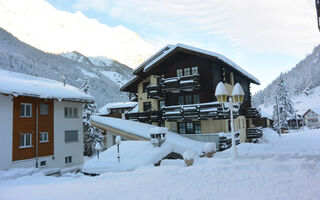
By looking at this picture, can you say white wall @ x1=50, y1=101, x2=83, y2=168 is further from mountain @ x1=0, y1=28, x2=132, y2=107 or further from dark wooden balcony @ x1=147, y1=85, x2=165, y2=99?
mountain @ x1=0, y1=28, x2=132, y2=107

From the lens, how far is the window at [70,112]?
2666 cm

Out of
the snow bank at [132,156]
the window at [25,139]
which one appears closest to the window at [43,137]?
the window at [25,139]

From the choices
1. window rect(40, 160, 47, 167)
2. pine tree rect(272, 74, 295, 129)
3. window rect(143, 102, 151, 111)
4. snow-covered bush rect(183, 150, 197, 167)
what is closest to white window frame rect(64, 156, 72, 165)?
window rect(40, 160, 47, 167)

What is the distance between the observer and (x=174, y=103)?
24.5m

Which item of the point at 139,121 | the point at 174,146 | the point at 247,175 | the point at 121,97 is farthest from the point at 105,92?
the point at 247,175

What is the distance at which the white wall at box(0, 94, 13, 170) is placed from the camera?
19500mm

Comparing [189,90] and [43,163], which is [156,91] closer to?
[189,90]

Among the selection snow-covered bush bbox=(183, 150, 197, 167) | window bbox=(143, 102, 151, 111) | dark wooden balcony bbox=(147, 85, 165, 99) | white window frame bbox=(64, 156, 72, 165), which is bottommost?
white window frame bbox=(64, 156, 72, 165)

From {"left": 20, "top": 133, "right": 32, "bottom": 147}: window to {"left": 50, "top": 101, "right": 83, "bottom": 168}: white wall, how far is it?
2949 mm

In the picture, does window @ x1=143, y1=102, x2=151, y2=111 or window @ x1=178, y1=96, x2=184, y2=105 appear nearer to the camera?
window @ x1=178, y1=96, x2=184, y2=105

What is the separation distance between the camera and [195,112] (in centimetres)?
2167

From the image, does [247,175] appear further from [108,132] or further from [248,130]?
[248,130]

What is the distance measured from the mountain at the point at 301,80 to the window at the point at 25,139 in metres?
151

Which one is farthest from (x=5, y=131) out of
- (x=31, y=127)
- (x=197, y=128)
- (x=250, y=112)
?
(x=250, y=112)
